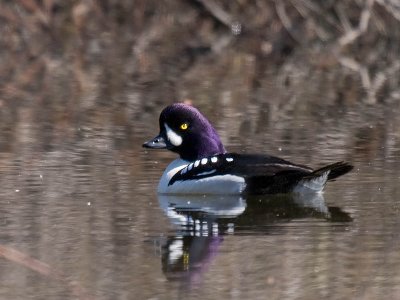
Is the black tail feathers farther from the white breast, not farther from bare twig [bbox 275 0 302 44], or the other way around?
bare twig [bbox 275 0 302 44]

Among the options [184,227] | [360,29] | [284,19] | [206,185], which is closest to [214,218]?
[184,227]

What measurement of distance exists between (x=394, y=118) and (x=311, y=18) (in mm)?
9594

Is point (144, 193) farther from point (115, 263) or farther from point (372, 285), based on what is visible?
point (372, 285)

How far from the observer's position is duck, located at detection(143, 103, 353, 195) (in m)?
9.19

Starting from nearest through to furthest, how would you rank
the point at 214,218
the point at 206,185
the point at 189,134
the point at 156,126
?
the point at 214,218, the point at 206,185, the point at 189,134, the point at 156,126

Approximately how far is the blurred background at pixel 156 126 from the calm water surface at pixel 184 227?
20 mm

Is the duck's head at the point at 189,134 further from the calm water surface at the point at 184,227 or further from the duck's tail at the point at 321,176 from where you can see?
the duck's tail at the point at 321,176

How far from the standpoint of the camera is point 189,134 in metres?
9.93

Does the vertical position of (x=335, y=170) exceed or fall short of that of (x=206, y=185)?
it exceeds it

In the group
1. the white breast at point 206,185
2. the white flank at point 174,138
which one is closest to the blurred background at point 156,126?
the white breast at point 206,185

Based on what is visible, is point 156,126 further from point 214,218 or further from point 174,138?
point 214,218

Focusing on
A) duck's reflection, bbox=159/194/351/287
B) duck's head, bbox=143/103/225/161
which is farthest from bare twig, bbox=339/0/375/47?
duck's reflection, bbox=159/194/351/287

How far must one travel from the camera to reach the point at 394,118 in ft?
43.9

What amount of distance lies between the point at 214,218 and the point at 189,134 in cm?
138
